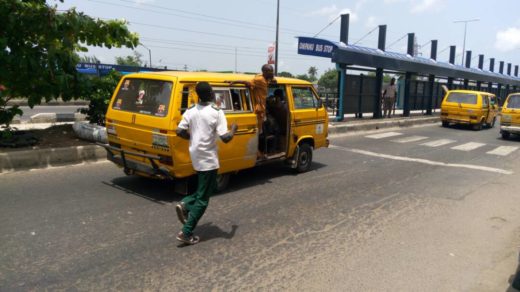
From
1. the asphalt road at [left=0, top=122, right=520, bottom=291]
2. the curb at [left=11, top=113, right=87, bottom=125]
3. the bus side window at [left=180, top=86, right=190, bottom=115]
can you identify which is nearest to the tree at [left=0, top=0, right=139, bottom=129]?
the asphalt road at [left=0, top=122, right=520, bottom=291]

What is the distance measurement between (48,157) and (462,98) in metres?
17.4

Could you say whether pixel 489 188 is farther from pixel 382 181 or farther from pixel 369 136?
pixel 369 136

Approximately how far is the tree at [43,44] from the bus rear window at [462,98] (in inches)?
614

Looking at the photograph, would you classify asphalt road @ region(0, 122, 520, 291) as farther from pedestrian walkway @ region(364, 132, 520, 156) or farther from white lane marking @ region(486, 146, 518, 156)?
pedestrian walkway @ region(364, 132, 520, 156)

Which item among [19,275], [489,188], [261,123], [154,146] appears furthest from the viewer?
[489,188]

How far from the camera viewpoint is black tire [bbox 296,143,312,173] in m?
8.21

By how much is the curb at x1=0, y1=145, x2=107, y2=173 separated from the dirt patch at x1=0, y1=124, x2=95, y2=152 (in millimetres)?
453

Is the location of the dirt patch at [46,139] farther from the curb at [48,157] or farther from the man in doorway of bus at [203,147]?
the man in doorway of bus at [203,147]

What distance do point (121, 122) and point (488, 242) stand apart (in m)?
5.24

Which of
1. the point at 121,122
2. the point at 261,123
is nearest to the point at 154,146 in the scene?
the point at 121,122

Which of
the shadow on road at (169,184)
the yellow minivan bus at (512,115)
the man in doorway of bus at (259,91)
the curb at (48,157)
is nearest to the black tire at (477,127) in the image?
the yellow minivan bus at (512,115)

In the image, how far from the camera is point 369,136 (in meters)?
15.2

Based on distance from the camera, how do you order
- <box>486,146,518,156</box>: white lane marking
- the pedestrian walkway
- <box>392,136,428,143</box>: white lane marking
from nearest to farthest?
1. <box>486,146,518,156</box>: white lane marking
2. the pedestrian walkway
3. <box>392,136,428,143</box>: white lane marking

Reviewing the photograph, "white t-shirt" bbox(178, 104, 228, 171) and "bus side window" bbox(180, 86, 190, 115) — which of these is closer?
"white t-shirt" bbox(178, 104, 228, 171)
